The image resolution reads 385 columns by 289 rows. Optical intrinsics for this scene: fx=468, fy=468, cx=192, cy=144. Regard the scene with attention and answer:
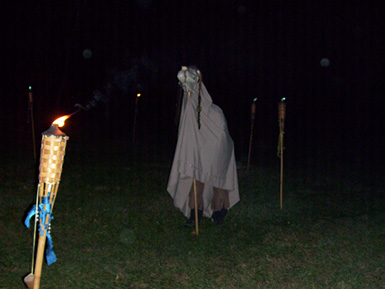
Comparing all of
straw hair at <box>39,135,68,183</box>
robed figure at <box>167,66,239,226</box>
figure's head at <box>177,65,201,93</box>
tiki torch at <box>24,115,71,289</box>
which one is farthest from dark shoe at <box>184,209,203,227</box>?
straw hair at <box>39,135,68,183</box>

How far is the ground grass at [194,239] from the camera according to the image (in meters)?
5.34

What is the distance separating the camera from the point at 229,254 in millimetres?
6172

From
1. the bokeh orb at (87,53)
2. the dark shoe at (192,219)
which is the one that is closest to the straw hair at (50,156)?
the dark shoe at (192,219)

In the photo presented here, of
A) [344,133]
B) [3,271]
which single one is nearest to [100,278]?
[3,271]

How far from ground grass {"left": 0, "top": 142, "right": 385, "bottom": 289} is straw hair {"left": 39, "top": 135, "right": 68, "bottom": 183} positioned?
2.36 m

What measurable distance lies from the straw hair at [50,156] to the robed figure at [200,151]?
11.9ft

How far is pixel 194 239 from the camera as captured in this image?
671cm

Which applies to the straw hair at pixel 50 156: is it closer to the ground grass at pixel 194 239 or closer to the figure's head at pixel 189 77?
the ground grass at pixel 194 239

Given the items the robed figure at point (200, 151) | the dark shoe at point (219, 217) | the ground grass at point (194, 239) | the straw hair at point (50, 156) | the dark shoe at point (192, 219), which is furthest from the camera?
the dark shoe at point (219, 217)

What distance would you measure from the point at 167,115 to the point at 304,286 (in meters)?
36.6

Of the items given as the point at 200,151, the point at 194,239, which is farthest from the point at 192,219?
the point at 200,151

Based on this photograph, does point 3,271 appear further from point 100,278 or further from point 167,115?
point 167,115

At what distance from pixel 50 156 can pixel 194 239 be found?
13.2 feet

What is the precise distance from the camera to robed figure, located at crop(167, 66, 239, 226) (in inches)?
264
